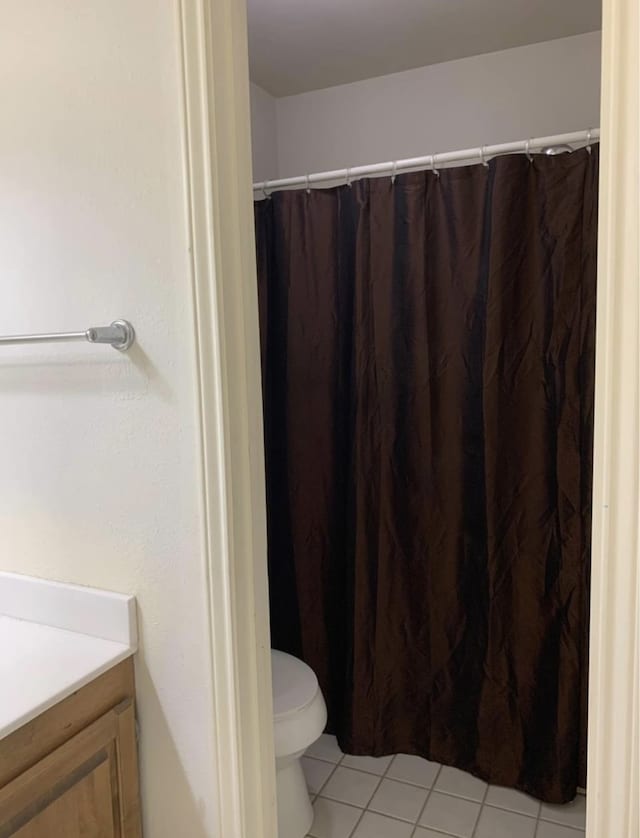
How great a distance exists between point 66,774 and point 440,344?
145 cm

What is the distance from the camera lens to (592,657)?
0.93 meters

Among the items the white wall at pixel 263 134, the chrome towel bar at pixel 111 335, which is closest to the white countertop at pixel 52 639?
the chrome towel bar at pixel 111 335

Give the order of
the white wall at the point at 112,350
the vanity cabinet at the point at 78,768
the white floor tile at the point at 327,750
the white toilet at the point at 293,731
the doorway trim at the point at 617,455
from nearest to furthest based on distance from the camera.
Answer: the doorway trim at the point at 617,455
the vanity cabinet at the point at 78,768
the white wall at the point at 112,350
the white toilet at the point at 293,731
the white floor tile at the point at 327,750

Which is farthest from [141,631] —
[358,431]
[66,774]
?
[358,431]

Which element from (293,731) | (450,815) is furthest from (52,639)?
(450,815)

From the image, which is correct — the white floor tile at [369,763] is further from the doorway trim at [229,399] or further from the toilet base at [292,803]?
the doorway trim at [229,399]

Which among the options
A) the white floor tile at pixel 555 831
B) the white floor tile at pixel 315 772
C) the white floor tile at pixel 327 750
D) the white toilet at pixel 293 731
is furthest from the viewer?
the white floor tile at pixel 327 750

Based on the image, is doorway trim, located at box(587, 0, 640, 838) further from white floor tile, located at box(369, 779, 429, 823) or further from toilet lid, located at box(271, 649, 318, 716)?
white floor tile, located at box(369, 779, 429, 823)

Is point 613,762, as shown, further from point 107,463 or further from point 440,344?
point 440,344

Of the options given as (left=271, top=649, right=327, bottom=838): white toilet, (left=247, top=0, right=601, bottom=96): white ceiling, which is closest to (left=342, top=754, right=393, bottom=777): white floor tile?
(left=271, top=649, right=327, bottom=838): white toilet

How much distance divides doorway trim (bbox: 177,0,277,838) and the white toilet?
0.42 metres

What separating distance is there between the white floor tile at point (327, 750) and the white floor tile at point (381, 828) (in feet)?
0.96

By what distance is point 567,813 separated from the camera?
1865 mm

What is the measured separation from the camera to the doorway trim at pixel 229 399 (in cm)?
107
